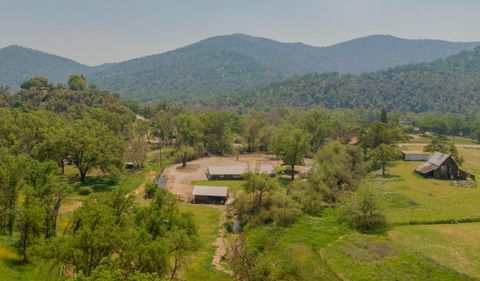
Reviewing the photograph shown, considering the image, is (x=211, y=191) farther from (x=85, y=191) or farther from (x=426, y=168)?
(x=426, y=168)

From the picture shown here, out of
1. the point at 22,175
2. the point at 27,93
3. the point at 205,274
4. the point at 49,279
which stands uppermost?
the point at 27,93

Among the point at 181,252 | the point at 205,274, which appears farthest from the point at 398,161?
the point at 181,252

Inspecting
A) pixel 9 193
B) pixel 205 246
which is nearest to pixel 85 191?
pixel 9 193

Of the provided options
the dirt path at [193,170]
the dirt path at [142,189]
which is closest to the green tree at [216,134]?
the dirt path at [193,170]

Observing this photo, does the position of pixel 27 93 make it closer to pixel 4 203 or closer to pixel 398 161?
pixel 4 203

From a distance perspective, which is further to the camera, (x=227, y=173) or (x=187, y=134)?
(x=187, y=134)

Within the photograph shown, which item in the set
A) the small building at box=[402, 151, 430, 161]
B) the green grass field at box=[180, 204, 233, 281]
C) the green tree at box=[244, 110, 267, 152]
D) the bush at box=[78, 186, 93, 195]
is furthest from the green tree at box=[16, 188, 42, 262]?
the green tree at box=[244, 110, 267, 152]

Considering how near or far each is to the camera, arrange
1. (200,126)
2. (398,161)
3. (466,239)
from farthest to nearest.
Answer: (200,126), (398,161), (466,239)

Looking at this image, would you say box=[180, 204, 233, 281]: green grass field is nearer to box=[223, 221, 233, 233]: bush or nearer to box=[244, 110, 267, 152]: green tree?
box=[223, 221, 233, 233]: bush
